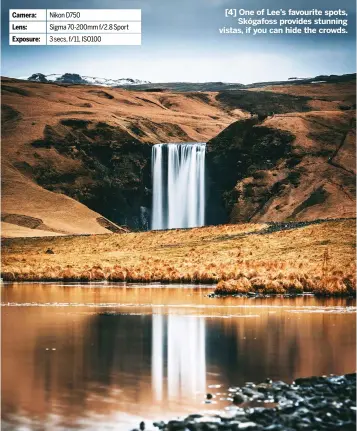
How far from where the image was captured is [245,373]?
23.4m

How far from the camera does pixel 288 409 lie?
61.5 feet

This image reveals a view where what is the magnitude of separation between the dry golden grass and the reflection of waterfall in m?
12.2

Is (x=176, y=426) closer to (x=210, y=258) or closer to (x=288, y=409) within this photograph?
(x=288, y=409)

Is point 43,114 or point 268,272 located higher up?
point 43,114

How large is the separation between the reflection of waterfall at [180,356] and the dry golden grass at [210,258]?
12.2 meters

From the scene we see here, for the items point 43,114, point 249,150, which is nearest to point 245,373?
point 249,150

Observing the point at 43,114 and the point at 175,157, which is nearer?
the point at 175,157

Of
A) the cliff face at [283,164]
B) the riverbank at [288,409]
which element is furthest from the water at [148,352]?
the cliff face at [283,164]

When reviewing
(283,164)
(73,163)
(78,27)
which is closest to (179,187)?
(283,164)

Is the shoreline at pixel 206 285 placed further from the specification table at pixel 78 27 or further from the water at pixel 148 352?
the specification table at pixel 78 27

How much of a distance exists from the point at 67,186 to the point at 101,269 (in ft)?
246

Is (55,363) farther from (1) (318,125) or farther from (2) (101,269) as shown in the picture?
(1) (318,125)

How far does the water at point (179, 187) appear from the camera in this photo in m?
112

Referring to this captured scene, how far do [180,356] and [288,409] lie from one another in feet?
26.2
